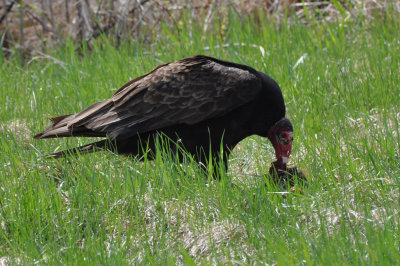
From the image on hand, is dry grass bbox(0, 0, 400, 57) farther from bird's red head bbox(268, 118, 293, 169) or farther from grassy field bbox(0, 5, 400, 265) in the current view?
bird's red head bbox(268, 118, 293, 169)

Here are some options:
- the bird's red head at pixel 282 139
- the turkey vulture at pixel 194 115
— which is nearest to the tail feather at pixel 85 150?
the turkey vulture at pixel 194 115

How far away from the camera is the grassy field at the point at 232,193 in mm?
2984

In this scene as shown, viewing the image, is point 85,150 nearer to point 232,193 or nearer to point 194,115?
point 194,115

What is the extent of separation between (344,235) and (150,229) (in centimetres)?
97

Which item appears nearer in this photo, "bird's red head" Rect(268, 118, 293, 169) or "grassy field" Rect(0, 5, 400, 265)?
"grassy field" Rect(0, 5, 400, 265)

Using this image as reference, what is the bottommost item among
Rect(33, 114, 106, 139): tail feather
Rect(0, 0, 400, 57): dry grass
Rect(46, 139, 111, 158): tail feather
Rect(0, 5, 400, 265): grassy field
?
Rect(0, 5, 400, 265): grassy field

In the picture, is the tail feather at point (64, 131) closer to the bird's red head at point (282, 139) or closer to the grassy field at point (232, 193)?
the grassy field at point (232, 193)

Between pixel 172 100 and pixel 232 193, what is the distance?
96cm

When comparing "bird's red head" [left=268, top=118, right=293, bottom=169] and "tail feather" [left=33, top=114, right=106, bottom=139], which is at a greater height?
"tail feather" [left=33, top=114, right=106, bottom=139]

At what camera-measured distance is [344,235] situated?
2.89 meters

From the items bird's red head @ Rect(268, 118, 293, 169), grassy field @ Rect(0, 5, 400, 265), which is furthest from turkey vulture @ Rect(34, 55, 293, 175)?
grassy field @ Rect(0, 5, 400, 265)

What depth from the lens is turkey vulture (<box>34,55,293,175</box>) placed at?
13.6 feet

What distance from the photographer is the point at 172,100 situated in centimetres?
424

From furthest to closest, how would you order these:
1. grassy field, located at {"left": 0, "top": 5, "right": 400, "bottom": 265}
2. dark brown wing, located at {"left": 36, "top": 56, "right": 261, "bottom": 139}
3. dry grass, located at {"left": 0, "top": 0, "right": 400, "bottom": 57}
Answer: dry grass, located at {"left": 0, "top": 0, "right": 400, "bottom": 57}, dark brown wing, located at {"left": 36, "top": 56, "right": 261, "bottom": 139}, grassy field, located at {"left": 0, "top": 5, "right": 400, "bottom": 265}
